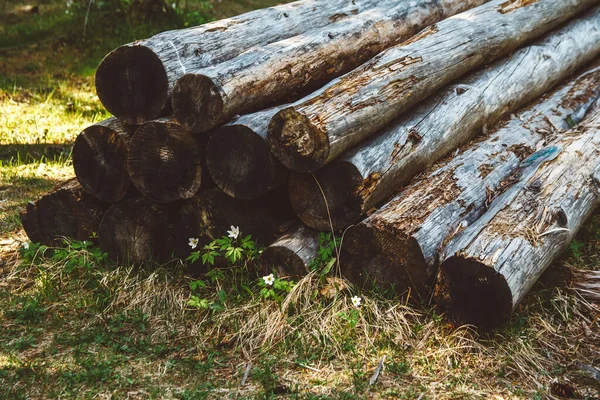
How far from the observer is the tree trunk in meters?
4.03

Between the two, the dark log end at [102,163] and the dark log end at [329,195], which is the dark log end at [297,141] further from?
the dark log end at [102,163]

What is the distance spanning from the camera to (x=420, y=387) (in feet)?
11.7

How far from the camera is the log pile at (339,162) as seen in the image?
12.9ft

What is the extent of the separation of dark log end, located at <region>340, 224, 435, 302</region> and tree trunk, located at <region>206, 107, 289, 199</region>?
0.62m

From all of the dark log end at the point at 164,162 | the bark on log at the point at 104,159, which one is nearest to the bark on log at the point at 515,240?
the dark log end at the point at 164,162

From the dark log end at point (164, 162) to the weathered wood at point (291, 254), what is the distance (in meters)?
0.68

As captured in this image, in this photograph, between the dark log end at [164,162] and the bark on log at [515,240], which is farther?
the dark log end at [164,162]

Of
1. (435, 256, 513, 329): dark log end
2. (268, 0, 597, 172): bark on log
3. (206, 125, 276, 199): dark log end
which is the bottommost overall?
(435, 256, 513, 329): dark log end

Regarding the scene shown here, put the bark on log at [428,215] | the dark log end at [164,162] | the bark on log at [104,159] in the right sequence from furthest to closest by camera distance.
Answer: the bark on log at [104,159] → the dark log end at [164,162] → the bark on log at [428,215]

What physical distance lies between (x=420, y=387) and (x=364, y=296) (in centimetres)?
71

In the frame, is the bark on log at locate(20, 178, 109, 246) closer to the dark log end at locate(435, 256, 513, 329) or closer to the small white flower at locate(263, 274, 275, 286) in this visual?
the small white flower at locate(263, 274, 275, 286)

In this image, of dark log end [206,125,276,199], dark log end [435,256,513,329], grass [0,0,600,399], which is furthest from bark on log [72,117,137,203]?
dark log end [435,256,513,329]

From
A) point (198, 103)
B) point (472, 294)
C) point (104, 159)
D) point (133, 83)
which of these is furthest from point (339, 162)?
point (104, 159)

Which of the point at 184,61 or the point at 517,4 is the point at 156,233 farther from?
the point at 517,4
